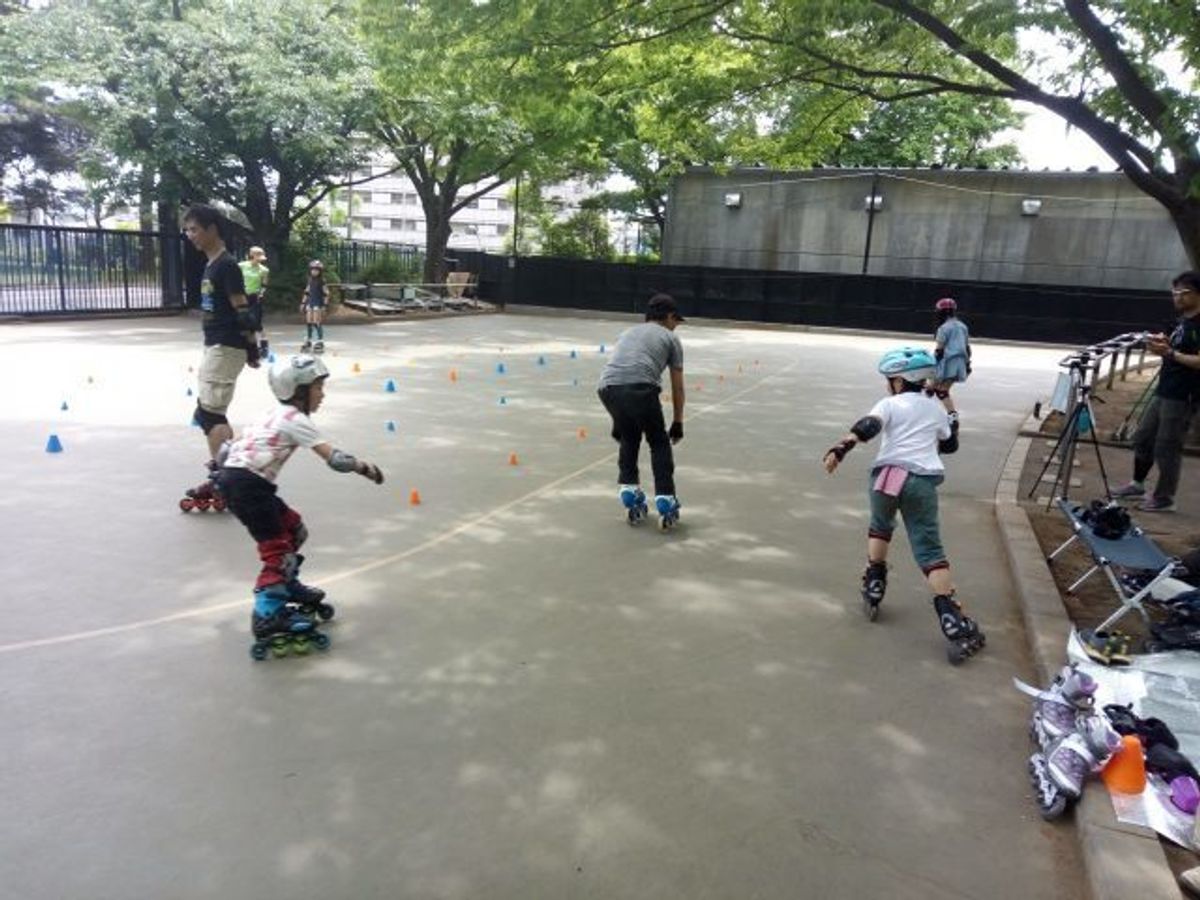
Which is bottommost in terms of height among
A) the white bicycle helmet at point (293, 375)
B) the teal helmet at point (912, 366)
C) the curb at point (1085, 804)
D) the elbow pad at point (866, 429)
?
the curb at point (1085, 804)

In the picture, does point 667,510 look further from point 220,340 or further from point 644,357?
point 220,340

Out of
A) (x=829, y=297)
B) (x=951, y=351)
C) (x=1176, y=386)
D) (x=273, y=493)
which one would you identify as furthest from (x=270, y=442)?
(x=829, y=297)

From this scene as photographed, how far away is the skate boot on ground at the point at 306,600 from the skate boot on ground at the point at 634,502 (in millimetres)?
2510

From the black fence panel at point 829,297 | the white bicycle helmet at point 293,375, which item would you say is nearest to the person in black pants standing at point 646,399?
the white bicycle helmet at point 293,375

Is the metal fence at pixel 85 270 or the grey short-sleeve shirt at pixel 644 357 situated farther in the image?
the metal fence at pixel 85 270

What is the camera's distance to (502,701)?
149 inches

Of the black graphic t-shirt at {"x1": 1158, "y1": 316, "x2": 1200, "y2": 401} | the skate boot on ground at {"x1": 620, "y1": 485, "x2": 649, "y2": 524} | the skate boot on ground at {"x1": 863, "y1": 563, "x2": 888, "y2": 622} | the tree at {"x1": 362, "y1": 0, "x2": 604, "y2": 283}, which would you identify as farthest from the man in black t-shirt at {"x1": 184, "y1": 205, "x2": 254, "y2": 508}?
the black graphic t-shirt at {"x1": 1158, "y1": 316, "x2": 1200, "y2": 401}

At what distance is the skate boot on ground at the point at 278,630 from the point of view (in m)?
4.14

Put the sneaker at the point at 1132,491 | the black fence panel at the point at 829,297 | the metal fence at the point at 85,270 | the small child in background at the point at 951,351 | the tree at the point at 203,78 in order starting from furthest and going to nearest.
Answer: the black fence panel at the point at 829,297 < the tree at the point at 203,78 < the metal fence at the point at 85,270 < the small child in background at the point at 951,351 < the sneaker at the point at 1132,491

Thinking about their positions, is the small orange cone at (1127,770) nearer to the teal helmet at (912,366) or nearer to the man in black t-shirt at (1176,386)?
the teal helmet at (912,366)

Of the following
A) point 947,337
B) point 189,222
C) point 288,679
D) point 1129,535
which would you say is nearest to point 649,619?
point 288,679

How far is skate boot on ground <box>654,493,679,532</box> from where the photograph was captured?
249 inches

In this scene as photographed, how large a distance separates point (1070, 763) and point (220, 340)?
5845 mm

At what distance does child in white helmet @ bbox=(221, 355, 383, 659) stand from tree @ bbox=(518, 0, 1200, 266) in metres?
7.49
